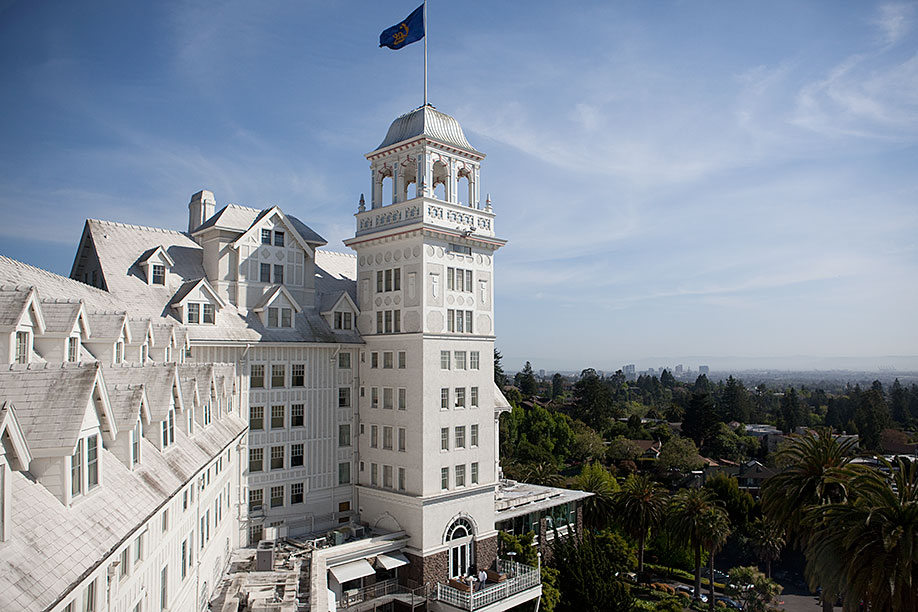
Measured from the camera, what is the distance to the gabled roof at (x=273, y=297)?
3941cm

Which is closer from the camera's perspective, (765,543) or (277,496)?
(277,496)

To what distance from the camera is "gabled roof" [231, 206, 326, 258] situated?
40062 mm

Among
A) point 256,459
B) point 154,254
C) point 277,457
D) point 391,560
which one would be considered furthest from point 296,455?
point 154,254

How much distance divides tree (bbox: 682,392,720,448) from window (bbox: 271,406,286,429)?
105 metres

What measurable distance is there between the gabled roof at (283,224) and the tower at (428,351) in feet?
10.0

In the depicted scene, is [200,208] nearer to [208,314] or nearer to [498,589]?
[208,314]

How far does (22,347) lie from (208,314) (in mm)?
23323

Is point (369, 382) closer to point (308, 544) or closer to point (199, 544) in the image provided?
point (308, 544)

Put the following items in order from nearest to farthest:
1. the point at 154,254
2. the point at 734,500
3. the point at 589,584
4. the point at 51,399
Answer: the point at 51,399 → the point at 154,254 → the point at 589,584 → the point at 734,500

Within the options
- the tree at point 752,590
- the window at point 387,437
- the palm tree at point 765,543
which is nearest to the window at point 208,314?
the window at point 387,437

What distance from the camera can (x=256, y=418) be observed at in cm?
3803

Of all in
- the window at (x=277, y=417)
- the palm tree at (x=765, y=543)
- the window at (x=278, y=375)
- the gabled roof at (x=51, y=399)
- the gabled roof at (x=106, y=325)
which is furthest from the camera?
the palm tree at (x=765, y=543)

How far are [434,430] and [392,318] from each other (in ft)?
25.3

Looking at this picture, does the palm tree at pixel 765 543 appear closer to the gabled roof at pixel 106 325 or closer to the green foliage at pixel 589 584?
the green foliage at pixel 589 584
